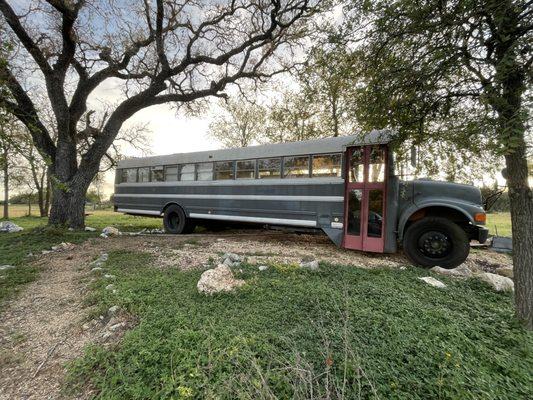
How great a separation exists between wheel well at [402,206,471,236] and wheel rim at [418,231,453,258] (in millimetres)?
448

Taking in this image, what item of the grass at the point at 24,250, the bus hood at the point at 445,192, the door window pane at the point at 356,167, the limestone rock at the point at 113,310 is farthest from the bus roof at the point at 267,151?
the limestone rock at the point at 113,310

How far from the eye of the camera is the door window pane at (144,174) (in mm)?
10258

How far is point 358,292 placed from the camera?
3.46m

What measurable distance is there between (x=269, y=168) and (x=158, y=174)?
4849 millimetres

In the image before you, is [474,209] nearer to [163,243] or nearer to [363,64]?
[363,64]

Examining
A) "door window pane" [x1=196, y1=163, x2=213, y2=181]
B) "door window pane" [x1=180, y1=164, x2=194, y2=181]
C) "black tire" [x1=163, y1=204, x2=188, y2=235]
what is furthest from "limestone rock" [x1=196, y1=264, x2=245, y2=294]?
"door window pane" [x1=180, y1=164, x2=194, y2=181]

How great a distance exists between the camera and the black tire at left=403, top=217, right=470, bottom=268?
205 inches

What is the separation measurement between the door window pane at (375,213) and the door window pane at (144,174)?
8099 millimetres

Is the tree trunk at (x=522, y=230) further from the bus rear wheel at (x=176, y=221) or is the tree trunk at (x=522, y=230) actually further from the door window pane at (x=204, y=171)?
the bus rear wheel at (x=176, y=221)

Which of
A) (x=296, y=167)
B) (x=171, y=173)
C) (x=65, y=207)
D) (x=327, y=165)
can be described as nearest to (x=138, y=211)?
(x=171, y=173)

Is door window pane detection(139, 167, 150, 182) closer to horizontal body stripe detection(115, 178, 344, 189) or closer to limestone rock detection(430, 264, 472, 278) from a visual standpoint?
horizontal body stripe detection(115, 178, 344, 189)

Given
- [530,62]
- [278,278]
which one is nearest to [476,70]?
[530,62]

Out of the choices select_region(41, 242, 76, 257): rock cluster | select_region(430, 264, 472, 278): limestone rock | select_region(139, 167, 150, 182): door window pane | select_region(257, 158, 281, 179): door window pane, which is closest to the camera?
select_region(430, 264, 472, 278): limestone rock

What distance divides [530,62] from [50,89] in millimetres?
11008
